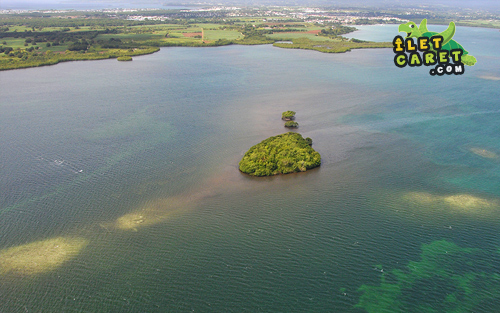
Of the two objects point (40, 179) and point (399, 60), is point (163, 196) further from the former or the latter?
point (399, 60)

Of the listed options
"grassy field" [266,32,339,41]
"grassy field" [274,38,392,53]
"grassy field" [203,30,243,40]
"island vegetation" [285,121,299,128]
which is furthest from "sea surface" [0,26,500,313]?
"grassy field" [203,30,243,40]

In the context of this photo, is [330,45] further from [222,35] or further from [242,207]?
[242,207]

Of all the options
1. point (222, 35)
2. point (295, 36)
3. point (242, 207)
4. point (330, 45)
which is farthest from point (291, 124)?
point (222, 35)

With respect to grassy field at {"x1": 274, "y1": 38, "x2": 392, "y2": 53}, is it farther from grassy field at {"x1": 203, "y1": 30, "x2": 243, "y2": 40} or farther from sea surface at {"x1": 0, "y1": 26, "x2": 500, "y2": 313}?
sea surface at {"x1": 0, "y1": 26, "x2": 500, "y2": 313}

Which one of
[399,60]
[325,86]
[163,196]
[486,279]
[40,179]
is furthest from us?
[325,86]

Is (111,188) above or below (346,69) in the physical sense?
below

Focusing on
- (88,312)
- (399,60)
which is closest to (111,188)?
(88,312)
